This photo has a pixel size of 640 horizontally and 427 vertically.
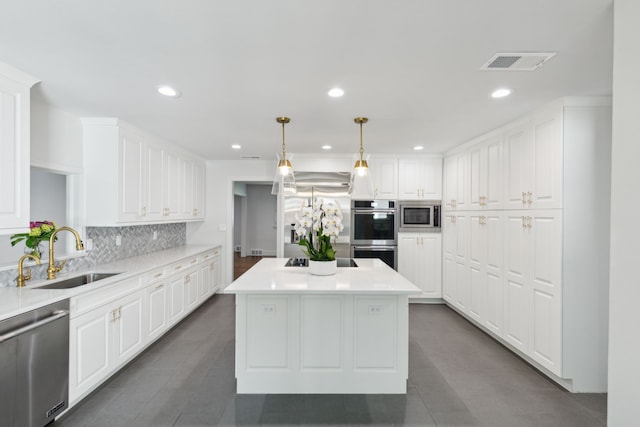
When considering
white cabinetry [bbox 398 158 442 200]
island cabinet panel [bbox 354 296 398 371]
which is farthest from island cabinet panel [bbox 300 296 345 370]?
white cabinetry [bbox 398 158 442 200]

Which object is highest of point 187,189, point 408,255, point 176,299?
point 187,189

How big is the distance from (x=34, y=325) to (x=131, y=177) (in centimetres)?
183

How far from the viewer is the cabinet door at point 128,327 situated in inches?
109

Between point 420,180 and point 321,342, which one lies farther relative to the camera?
point 420,180

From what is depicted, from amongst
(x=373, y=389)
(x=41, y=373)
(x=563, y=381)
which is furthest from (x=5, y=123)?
(x=563, y=381)

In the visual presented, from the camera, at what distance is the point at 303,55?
1902 millimetres

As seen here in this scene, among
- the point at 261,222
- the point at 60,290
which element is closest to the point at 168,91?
the point at 60,290

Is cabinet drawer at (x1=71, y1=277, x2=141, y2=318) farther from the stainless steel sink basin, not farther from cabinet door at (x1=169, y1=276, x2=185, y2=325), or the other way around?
cabinet door at (x1=169, y1=276, x2=185, y2=325)

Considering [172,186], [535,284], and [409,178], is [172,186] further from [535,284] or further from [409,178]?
[535,284]

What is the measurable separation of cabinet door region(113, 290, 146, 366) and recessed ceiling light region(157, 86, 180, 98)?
69.2 inches

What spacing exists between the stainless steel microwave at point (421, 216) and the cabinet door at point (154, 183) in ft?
11.1

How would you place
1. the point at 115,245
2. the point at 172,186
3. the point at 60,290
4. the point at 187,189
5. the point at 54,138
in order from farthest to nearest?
the point at 187,189 < the point at 172,186 < the point at 115,245 < the point at 54,138 < the point at 60,290

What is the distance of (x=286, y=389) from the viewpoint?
260 cm

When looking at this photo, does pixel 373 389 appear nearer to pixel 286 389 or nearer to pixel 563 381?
pixel 286 389
